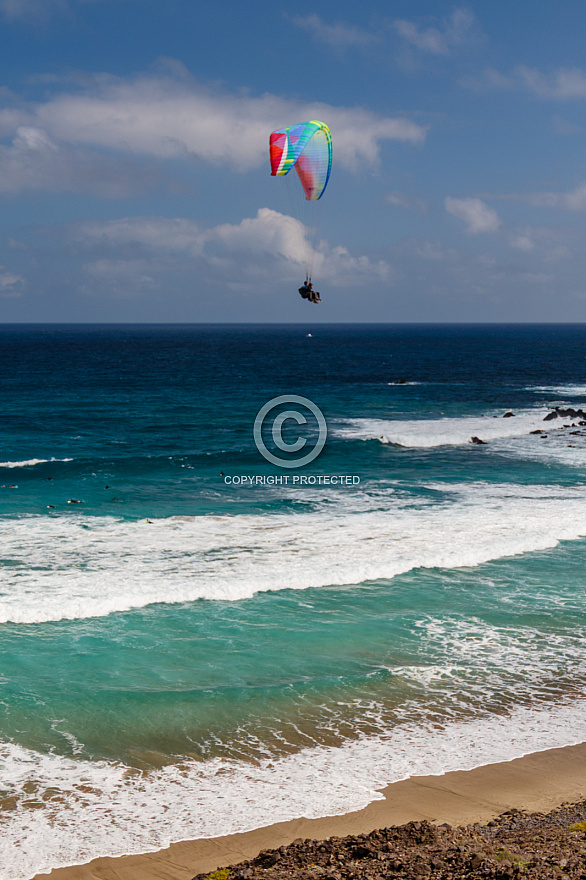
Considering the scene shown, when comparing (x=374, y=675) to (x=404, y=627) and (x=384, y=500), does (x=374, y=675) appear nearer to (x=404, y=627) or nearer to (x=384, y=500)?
(x=404, y=627)

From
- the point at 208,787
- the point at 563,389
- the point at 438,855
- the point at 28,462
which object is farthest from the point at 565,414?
the point at 438,855

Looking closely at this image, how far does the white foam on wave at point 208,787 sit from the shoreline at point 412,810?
0.52 ft

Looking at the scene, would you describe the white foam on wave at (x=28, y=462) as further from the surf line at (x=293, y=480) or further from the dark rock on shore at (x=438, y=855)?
the dark rock on shore at (x=438, y=855)

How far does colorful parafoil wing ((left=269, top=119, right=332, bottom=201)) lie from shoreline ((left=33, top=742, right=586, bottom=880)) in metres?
18.7

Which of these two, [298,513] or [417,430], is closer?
[298,513]

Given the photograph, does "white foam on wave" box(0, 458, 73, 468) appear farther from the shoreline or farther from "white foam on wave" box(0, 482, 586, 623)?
the shoreline

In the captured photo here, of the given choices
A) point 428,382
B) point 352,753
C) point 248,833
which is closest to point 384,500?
point 352,753

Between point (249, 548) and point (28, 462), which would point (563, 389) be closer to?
point (28, 462)

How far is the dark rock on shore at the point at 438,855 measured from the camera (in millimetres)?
6316

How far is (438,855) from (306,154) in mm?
22449

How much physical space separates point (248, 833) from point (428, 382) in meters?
65.2

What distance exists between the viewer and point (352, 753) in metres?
9.89

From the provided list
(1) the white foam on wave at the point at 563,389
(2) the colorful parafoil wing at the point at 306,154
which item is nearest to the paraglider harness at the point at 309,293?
(2) the colorful parafoil wing at the point at 306,154

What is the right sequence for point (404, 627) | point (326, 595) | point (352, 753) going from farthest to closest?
point (326, 595), point (404, 627), point (352, 753)
